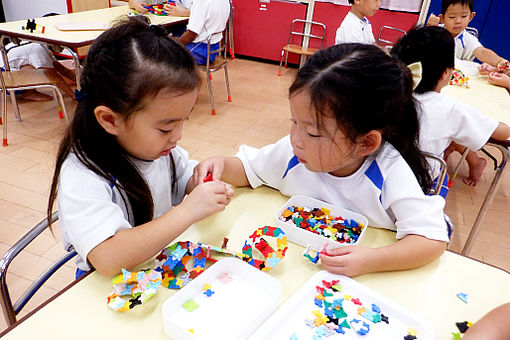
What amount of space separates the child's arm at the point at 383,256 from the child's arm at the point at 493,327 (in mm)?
180

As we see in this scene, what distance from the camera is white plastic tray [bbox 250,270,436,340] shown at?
0.63m

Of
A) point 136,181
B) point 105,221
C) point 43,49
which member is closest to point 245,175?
point 136,181

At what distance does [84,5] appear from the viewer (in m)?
4.14

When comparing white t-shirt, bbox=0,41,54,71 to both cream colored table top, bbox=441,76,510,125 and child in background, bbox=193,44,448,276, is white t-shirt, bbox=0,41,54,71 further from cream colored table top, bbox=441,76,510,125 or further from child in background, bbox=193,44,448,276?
cream colored table top, bbox=441,76,510,125

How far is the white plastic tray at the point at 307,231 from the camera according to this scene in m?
0.81

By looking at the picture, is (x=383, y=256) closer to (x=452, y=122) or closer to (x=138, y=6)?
(x=452, y=122)

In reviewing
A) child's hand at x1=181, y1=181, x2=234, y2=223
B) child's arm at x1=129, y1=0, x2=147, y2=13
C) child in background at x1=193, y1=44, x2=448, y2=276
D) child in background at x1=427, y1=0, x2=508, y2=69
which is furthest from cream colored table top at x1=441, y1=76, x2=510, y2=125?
child's arm at x1=129, y1=0, x2=147, y2=13

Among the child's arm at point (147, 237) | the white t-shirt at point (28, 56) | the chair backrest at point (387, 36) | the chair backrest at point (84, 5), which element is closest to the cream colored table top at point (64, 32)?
the white t-shirt at point (28, 56)

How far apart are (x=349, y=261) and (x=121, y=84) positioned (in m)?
0.60

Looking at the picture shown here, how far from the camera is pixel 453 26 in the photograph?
8.57 feet

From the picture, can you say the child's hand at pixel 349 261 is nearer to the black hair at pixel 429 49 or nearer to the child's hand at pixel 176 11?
the black hair at pixel 429 49

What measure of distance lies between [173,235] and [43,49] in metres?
3.11

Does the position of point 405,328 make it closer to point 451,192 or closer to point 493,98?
point 493,98

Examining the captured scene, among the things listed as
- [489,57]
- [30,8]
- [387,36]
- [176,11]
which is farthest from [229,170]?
[30,8]
